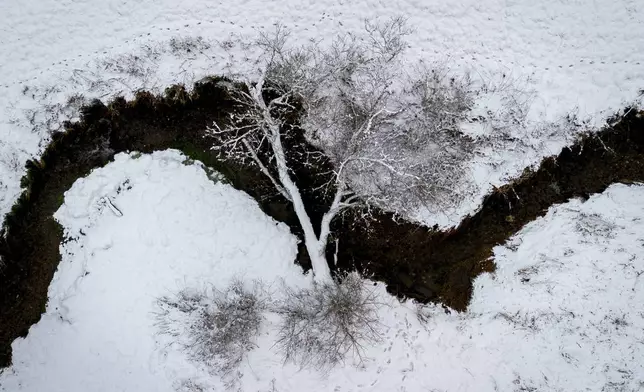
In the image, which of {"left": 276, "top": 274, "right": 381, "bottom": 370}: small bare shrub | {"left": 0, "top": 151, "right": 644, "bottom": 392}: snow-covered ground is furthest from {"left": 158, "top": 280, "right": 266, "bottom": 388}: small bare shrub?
{"left": 276, "top": 274, "right": 381, "bottom": 370}: small bare shrub

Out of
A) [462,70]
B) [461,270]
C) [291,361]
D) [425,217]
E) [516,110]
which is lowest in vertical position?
[291,361]

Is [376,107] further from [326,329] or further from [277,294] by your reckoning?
[326,329]

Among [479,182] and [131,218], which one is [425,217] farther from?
[131,218]

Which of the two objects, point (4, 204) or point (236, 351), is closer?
point (236, 351)

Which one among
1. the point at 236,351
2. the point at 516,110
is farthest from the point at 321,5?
the point at 236,351

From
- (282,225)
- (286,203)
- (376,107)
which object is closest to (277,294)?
(282,225)

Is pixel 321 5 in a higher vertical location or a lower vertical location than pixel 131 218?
higher

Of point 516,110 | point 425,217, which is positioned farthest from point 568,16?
point 425,217
